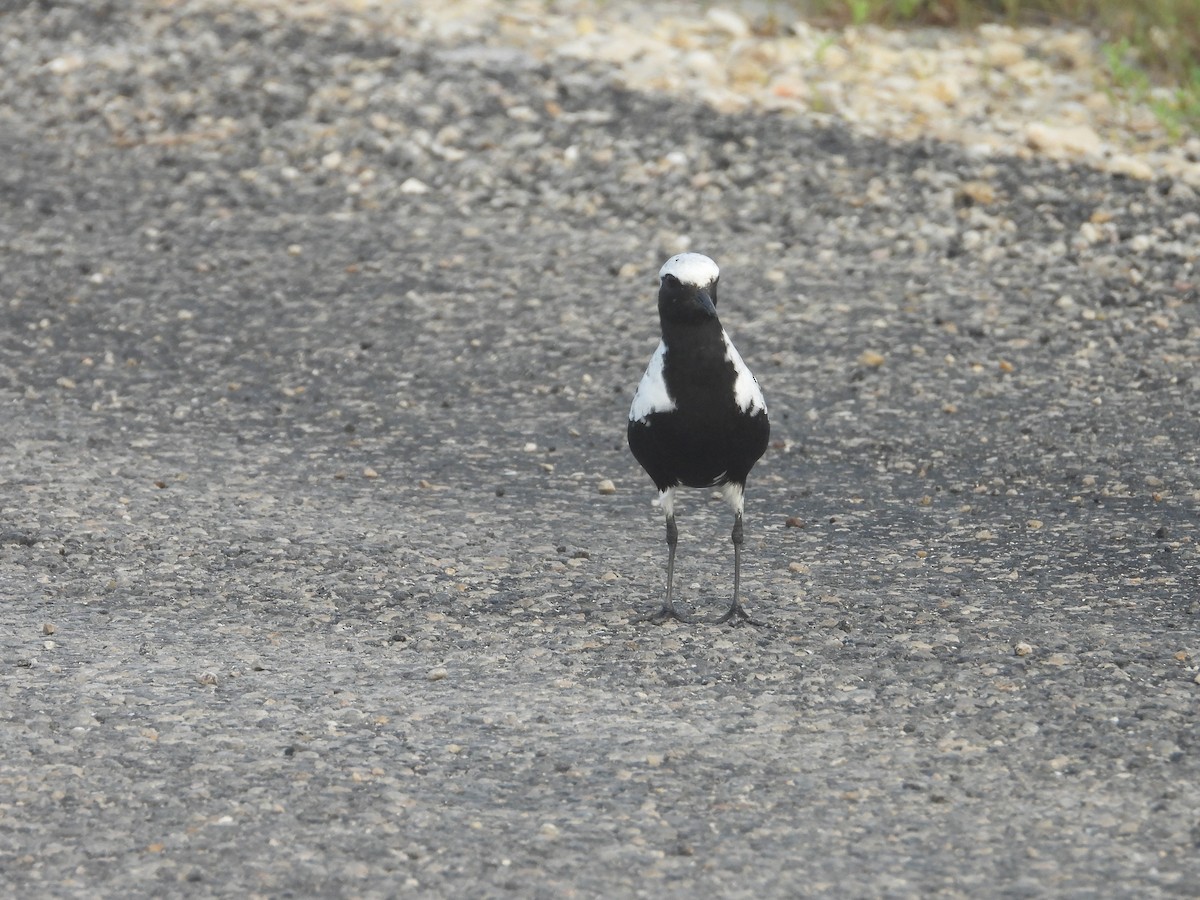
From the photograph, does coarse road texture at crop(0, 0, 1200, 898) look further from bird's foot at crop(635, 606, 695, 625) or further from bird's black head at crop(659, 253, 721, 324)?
bird's black head at crop(659, 253, 721, 324)

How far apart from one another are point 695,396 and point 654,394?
0.14 meters

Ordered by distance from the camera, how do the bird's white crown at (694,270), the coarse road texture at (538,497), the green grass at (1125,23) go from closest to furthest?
1. the coarse road texture at (538,497)
2. the bird's white crown at (694,270)
3. the green grass at (1125,23)

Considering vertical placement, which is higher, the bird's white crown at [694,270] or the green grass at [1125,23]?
the bird's white crown at [694,270]

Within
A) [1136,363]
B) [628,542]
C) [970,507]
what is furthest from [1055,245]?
[628,542]

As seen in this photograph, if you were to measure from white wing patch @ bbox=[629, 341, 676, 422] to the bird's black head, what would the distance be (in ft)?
0.40

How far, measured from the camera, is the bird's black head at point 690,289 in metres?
5.62

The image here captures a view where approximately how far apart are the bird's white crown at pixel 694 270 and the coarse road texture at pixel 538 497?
1110 mm

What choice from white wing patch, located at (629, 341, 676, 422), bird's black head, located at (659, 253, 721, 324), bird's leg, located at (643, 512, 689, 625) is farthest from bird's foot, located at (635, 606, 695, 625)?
bird's black head, located at (659, 253, 721, 324)

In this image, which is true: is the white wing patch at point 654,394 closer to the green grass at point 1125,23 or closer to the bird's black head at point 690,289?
the bird's black head at point 690,289

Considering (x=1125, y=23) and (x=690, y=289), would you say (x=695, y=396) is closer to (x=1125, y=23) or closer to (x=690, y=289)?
(x=690, y=289)

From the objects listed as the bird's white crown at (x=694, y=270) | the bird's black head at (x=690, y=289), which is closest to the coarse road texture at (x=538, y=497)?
the bird's black head at (x=690, y=289)

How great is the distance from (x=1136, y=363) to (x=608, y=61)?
4435 millimetres

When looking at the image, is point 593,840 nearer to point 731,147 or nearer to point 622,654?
point 622,654

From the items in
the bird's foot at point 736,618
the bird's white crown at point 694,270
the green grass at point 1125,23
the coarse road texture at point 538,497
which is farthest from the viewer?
the green grass at point 1125,23
